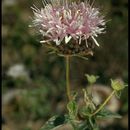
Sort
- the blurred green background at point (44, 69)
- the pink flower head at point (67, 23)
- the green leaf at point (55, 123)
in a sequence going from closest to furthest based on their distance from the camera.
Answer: the pink flower head at point (67, 23) → the green leaf at point (55, 123) → the blurred green background at point (44, 69)

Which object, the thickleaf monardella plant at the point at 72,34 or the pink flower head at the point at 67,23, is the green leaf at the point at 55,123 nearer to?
the thickleaf monardella plant at the point at 72,34

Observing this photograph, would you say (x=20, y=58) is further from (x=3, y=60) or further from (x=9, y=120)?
(x=9, y=120)

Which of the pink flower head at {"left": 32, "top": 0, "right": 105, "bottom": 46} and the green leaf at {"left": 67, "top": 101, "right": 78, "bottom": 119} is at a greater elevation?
the pink flower head at {"left": 32, "top": 0, "right": 105, "bottom": 46}

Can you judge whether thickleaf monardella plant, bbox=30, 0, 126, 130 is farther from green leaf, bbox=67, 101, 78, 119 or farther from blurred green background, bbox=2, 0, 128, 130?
blurred green background, bbox=2, 0, 128, 130

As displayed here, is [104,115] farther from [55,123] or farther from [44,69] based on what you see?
[44,69]

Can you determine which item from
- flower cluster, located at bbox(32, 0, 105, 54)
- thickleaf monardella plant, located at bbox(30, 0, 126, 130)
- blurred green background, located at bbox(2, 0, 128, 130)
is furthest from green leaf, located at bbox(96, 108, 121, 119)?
blurred green background, located at bbox(2, 0, 128, 130)

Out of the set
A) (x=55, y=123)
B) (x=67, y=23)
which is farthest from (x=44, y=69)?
(x=67, y=23)

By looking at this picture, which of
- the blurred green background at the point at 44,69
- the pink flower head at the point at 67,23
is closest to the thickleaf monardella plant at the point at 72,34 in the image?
the pink flower head at the point at 67,23
